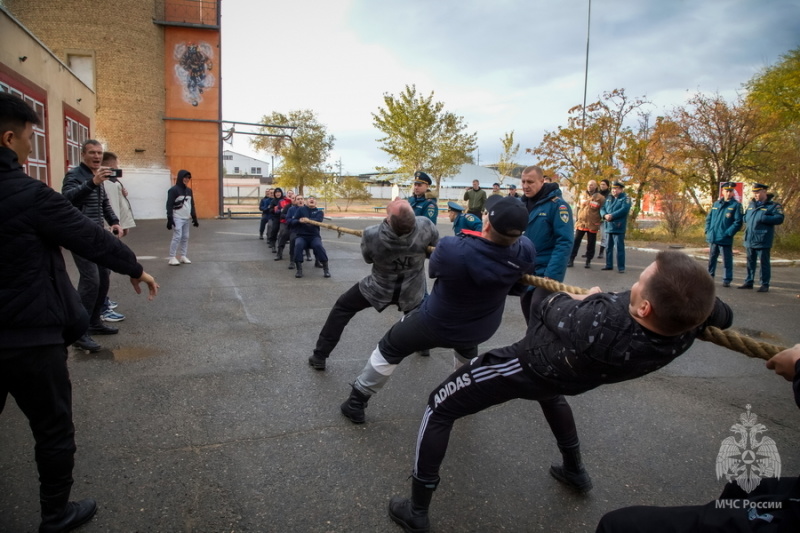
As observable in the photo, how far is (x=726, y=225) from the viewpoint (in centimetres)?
1002

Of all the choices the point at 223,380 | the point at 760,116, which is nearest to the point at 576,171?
the point at 760,116

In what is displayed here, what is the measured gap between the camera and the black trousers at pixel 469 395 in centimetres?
250

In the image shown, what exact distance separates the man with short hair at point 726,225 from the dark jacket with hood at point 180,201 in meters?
10.7

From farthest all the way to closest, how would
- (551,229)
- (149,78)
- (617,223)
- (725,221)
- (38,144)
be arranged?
(149,78)
(38,144)
(617,223)
(725,221)
(551,229)

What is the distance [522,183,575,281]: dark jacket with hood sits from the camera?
4.95 metres

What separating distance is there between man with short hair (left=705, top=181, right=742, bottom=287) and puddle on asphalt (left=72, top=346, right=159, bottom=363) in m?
9.86

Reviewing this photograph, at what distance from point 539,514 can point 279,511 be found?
1412mm

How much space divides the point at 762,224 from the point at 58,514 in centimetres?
1132

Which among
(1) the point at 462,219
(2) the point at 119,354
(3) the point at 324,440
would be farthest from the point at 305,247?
(3) the point at 324,440

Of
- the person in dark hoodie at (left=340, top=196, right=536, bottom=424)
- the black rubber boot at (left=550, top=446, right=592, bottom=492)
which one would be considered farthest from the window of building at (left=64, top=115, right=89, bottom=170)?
the black rubber boot at (left=550, top=446, right=592, bottom=492)

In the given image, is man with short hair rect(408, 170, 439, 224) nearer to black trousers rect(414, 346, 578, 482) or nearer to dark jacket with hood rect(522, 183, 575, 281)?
dark jacket with hood rect(522, 183, 575, 281)

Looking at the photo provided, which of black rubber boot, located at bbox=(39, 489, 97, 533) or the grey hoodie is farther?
the grey hoodie

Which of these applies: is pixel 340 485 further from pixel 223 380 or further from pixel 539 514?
pixel 223 380

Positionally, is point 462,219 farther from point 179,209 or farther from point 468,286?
point 468,286
